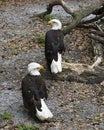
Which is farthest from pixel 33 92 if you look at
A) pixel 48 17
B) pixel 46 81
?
pixel 48 17

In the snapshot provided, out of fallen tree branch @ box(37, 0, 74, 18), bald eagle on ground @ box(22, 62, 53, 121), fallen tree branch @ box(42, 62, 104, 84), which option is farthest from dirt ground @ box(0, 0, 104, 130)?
fallen tree branch @ box(37, 0, 74, 18)

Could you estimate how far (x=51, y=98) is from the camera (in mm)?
8258

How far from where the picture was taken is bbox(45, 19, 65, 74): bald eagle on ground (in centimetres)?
879

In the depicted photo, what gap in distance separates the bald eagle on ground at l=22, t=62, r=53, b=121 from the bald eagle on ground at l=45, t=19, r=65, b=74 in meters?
1.26

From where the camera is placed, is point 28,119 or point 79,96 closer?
point 28,119

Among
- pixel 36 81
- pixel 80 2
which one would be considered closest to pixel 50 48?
pixel 36 81

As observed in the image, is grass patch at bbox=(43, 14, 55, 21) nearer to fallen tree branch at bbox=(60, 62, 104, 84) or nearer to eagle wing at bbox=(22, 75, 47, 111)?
fallen tree branch at bbox=(60, 62, 104, 84)

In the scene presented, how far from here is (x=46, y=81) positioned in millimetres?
8961

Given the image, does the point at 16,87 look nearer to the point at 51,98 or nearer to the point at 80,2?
the point at 51,98

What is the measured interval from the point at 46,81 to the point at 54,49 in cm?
68

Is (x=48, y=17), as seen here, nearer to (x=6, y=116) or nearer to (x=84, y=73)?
(x=84, y=73)

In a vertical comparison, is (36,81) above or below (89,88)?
above

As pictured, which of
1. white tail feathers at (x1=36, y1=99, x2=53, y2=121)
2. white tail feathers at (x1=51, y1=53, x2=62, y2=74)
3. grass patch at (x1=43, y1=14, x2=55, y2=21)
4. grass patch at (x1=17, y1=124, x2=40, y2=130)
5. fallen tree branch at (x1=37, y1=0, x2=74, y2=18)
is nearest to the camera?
grass patch at (x1=17, y1=124, x2=40, y2=130)

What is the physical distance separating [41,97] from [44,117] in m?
0.36
